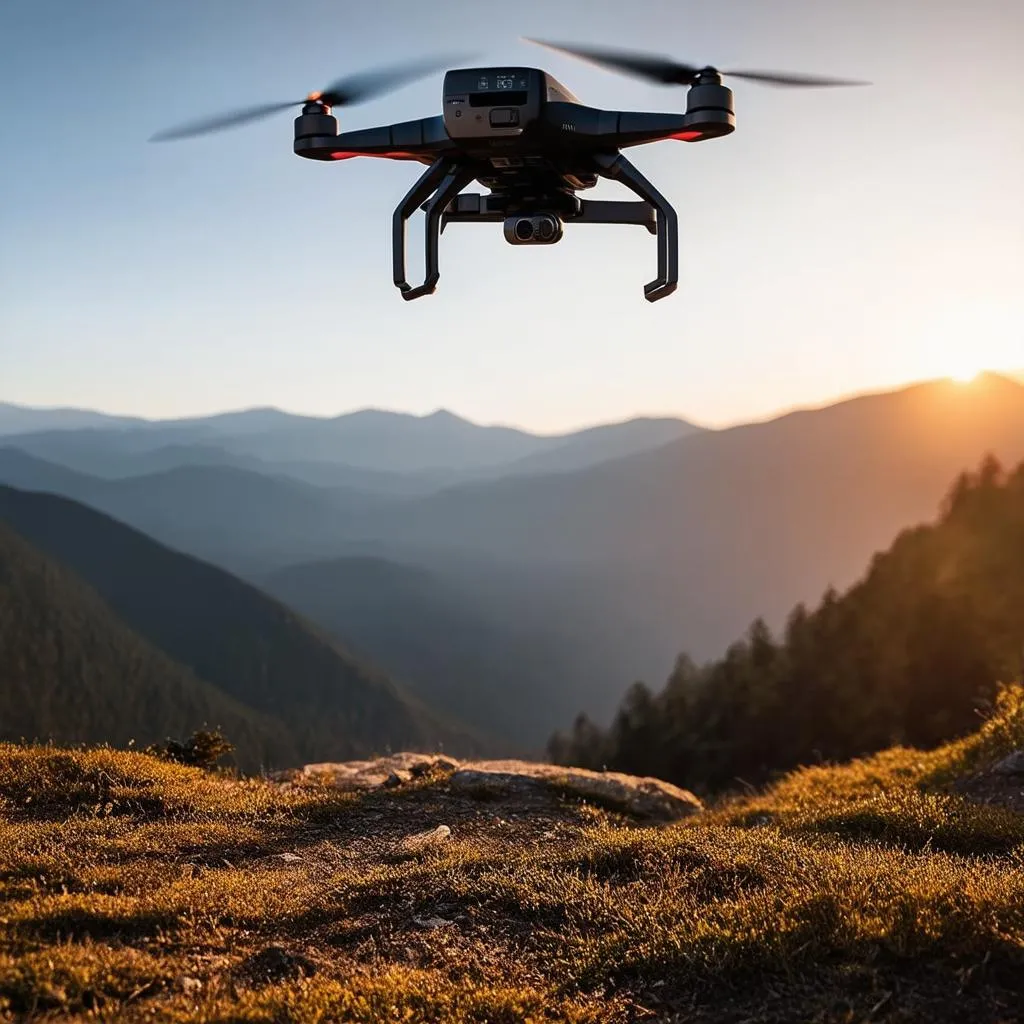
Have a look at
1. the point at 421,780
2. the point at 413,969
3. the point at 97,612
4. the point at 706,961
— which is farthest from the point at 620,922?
the point at 97,612

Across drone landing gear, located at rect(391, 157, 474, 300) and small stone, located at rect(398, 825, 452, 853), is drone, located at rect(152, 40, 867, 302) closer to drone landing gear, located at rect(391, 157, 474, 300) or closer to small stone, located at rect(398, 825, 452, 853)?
drone landing gear, located at rect(391, 157, 474, 300)

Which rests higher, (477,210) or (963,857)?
(477,210)

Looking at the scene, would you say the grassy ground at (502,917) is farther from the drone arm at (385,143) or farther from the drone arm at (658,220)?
the drone arm at (385,143)

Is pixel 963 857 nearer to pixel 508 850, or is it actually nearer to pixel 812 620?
pixel 508 850

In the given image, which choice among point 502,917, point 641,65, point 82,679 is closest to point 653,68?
point 641,65

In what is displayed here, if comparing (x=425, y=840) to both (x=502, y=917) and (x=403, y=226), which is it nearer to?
(x=502, y=917)

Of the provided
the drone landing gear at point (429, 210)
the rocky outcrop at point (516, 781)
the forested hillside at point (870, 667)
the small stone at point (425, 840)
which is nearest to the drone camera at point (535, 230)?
the drone landing gear at point (429, 210)
